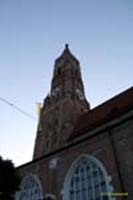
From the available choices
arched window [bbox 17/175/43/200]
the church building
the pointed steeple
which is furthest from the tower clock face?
arched window [bbox 17/175/43/200]

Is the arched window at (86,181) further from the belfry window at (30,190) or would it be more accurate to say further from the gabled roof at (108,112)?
the gabled roof at (108,112)

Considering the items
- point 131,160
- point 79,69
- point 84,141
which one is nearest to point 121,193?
point 131,160

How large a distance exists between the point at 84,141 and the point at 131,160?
3287 millimetres

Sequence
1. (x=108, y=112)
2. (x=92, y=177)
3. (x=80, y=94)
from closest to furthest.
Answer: (x=92, y=177) → (x=108, y=112) → (x=80, y=94)

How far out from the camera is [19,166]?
1617cm

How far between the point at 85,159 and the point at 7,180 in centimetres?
435

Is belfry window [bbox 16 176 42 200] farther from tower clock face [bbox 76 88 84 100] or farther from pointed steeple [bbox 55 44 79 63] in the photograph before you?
pointed steeple [bbox 55 44 79 63]

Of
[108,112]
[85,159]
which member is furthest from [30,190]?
[108,112]

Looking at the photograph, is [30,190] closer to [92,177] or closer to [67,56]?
[92,177]

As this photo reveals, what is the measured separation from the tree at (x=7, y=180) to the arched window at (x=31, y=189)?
294cm

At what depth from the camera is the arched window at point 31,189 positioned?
1362cm

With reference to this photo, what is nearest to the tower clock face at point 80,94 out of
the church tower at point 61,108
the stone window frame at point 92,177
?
the church tower at point 61,108

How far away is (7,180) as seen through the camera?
10.7 m

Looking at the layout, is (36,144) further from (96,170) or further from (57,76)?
(96,170)
